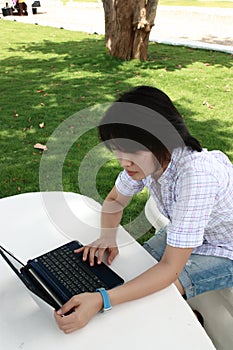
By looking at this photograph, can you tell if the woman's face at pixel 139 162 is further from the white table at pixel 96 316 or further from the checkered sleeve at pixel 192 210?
the white table at pixel 96 316

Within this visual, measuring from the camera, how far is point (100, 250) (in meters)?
1.43

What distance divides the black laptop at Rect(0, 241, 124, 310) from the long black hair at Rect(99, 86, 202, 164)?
401mm

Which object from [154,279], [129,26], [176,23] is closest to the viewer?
[154,279]

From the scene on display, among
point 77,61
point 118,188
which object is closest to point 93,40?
point 77,61

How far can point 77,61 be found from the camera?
6863mm

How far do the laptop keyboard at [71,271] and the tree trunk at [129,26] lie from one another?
18.1 feet

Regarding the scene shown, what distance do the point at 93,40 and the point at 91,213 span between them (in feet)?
25.8

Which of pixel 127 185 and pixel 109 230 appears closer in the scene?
pixel 109 230

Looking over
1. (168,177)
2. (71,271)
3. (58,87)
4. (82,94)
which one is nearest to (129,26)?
(58,87)

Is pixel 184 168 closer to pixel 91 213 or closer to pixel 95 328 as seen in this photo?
pixel 91 213

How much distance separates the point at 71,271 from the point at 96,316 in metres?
0.20

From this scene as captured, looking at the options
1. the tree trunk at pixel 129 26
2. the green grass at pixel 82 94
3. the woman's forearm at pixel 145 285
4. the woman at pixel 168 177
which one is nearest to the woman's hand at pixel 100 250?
the woman at pixel 168 177

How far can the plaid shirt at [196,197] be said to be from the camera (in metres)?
1.34

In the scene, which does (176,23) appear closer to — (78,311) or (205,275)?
(205,275)
